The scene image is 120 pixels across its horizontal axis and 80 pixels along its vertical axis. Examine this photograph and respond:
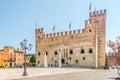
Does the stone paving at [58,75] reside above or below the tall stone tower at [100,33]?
Result: below

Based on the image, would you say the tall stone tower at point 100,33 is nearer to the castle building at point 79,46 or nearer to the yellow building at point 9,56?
the castle building at point 79,46

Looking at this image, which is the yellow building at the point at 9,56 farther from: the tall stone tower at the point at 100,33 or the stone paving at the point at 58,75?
the stone paving at the point at 58,75

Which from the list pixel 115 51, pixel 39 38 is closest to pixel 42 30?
pixel 39 38

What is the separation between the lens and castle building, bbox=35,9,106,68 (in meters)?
54.0

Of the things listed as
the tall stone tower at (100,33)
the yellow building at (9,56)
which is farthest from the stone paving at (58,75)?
the yellow building at (9,56)

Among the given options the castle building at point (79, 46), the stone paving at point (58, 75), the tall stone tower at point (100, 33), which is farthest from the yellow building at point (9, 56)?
the stone paving at point (58, 75)

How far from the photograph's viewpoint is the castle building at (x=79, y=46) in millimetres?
53969

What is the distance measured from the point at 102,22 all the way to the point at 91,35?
389cm

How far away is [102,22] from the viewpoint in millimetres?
54719

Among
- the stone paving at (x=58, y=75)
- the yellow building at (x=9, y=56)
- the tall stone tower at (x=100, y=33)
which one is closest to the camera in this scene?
the stone paving at (x=58, y=75)

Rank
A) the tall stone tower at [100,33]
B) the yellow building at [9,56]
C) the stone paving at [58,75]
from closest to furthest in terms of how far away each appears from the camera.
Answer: the stone paving at [58,75], the tall stone tower at [100,33], the yellow building at [9,56]

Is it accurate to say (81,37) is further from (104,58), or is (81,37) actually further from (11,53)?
(11,53)

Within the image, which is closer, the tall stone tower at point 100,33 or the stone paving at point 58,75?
the stone paving at point 58,75

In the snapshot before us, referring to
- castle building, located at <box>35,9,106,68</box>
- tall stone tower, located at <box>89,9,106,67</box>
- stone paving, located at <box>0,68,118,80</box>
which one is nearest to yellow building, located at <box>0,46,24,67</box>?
castle building, located at <box>35,9,106,68</box>
